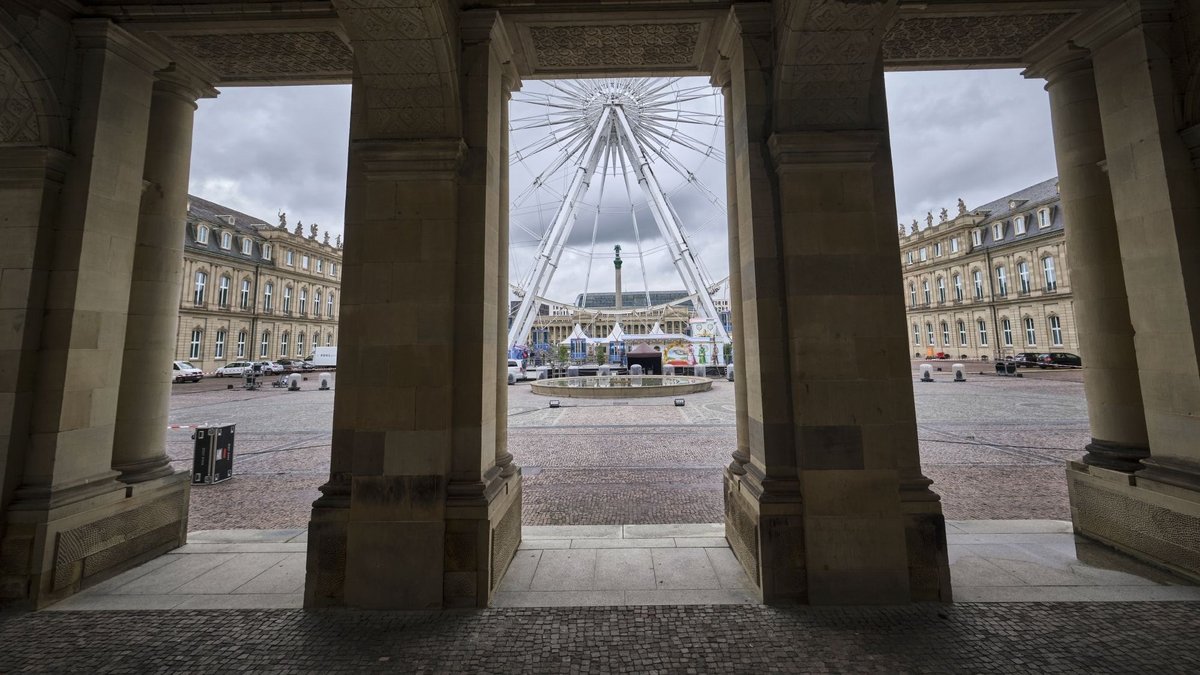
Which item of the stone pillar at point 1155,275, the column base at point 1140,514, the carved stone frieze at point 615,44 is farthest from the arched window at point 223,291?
the column base at point 1140,514

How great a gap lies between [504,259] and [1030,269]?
61770 millimetres

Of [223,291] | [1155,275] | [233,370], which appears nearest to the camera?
[1155,275]

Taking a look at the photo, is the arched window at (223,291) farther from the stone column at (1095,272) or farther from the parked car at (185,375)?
the stone column at (1095,272)

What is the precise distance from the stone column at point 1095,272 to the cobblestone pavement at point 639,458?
167cm

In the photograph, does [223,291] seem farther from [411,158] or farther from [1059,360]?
[1059,360]

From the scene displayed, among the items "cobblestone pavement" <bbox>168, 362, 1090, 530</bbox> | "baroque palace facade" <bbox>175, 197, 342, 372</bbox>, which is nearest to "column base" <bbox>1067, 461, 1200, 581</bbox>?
"cobblestone pavement" <bbox>168, 362, 1090, 530</bbox>

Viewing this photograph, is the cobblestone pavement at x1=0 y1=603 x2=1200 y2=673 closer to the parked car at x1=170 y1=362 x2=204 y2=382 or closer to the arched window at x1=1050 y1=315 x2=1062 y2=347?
the parked car at x1=170 y1=362 x2=204 y2=382

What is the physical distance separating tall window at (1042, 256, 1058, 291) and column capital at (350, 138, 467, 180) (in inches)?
2405

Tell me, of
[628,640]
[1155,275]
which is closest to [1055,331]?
[1155,275]

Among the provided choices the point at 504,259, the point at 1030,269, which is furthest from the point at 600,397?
the point at 1030,269

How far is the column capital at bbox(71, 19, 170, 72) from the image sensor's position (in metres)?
4.94

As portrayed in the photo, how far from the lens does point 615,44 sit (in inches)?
220

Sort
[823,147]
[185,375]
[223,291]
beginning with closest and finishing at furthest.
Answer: [823,147] → [185,375] → [223,291]

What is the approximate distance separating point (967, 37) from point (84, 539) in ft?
38.5
